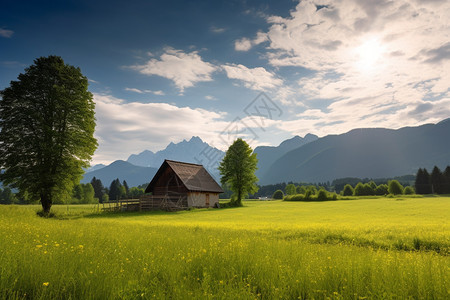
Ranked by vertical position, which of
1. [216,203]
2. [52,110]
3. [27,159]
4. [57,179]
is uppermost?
[52,110]

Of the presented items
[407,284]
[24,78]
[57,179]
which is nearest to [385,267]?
[407,284]

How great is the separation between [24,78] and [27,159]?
8201 mm

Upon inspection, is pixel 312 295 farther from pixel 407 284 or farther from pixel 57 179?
pixel 57 179

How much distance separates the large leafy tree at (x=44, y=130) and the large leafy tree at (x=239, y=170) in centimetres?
3359

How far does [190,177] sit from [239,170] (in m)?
13.6

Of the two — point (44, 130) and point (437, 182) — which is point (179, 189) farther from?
point (437, 182)

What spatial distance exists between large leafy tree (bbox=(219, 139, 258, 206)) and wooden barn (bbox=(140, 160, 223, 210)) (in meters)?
6.62

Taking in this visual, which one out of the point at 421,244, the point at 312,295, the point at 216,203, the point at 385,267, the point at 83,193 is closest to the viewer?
the point at 312,295

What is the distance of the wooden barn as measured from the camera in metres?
41.5

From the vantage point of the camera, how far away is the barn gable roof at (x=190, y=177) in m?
45.6

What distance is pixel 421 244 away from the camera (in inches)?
447

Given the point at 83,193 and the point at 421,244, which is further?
the point at 83,193

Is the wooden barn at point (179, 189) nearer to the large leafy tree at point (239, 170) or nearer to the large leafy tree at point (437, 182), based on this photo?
the large leafy tree at point (239, 170)

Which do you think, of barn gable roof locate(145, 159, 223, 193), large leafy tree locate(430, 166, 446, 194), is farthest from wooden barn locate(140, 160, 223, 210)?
large leafy tree locate(430, 166, 446, 194)
